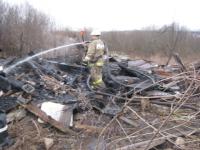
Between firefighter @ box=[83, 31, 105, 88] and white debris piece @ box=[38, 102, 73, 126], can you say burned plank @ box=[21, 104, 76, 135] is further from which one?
firefighter @ box=[83, 31, 105, 88]

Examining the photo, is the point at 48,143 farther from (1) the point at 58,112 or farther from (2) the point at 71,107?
(2) the point at 71,107

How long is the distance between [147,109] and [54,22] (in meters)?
14.6

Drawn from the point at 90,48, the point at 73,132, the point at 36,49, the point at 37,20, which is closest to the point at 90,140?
the point at 73,132

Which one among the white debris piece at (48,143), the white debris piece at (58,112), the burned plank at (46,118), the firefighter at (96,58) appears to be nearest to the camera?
the white debris piece at (48,143)

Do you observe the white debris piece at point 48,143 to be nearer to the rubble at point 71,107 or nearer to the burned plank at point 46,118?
the rubble at point 71,107

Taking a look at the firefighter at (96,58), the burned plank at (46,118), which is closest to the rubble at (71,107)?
the burned plank at (46,118)

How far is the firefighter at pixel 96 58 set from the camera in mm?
10070

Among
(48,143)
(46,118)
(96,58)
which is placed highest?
(96,58)

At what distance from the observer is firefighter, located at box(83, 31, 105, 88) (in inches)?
396

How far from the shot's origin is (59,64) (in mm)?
11375

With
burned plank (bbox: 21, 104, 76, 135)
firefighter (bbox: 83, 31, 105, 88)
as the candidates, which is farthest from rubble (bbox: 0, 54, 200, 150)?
firefighter (bbox: 83, 31, 105, 88)

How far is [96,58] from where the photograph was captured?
33.2 ft

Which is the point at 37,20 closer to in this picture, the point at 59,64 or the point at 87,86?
the point at 59,64

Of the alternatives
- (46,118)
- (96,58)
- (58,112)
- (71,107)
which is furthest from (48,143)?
(96,58)
